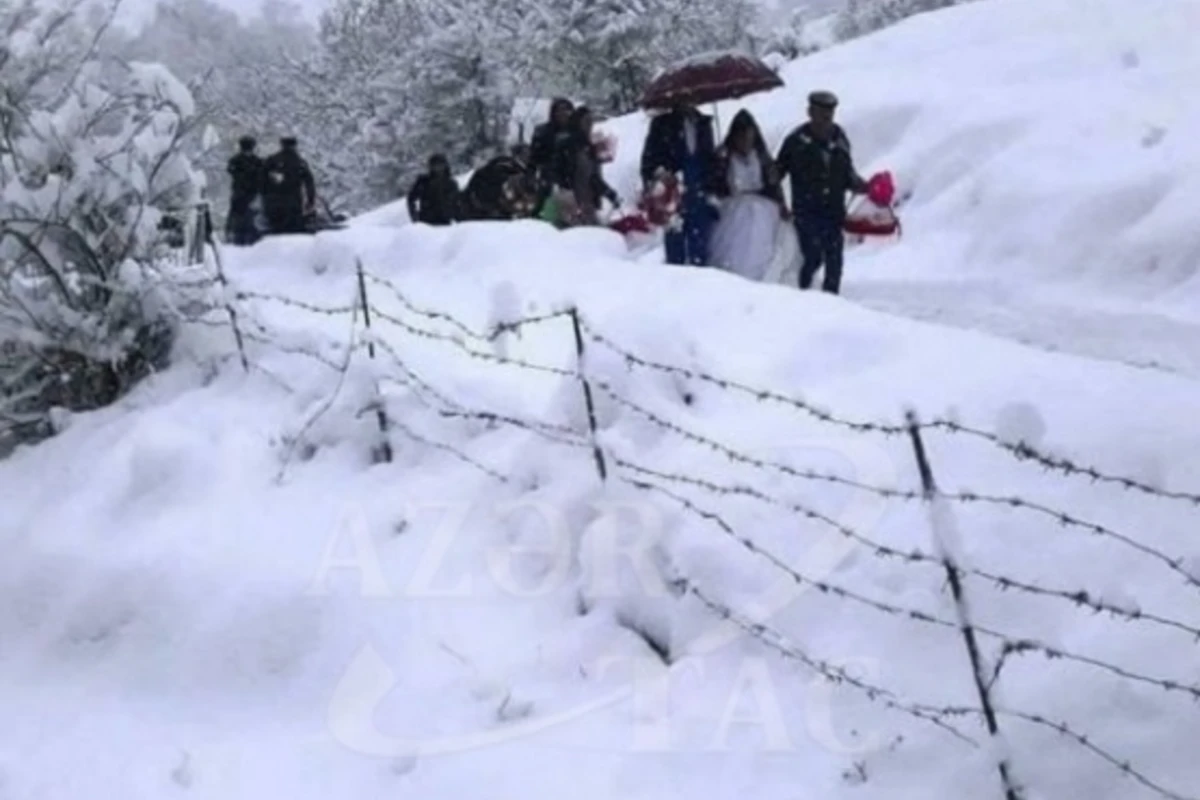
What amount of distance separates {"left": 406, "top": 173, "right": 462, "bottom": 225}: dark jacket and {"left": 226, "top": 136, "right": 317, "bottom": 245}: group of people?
1.25 metres

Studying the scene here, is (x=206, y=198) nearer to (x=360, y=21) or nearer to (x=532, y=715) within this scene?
(x=532, y=715)

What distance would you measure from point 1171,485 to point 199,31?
126752mm

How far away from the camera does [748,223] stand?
11.1m

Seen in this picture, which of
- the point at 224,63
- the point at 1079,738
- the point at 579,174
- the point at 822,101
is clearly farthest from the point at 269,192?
the point at 224,63

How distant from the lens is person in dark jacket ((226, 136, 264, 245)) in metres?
15.7

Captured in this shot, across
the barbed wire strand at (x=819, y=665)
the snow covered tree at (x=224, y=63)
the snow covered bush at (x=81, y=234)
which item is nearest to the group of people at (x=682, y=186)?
the snow covered tree at (x=224, y=63)

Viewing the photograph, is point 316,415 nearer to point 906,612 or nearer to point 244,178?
point 906,612

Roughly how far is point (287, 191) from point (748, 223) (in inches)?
251

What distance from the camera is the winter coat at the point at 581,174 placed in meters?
14.5

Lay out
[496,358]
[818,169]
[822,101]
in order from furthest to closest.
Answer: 1. [818,169]
2. [822,101]
3. [496,358]

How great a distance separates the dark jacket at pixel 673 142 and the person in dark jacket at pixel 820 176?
3.59 feet

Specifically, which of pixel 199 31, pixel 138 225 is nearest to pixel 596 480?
pixel 138 225

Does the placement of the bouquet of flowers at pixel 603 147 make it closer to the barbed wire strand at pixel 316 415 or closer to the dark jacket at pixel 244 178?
the dark jacket at pixel 244 178

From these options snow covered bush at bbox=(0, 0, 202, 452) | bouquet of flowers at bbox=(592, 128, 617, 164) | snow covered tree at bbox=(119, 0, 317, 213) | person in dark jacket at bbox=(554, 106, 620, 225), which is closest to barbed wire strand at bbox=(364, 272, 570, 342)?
snow covered bush at bbox=(0, 0, 202, 452)
